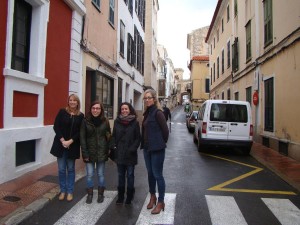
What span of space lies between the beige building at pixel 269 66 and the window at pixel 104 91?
20.6 feet

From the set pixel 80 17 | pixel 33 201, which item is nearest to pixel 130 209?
pixel 33 201

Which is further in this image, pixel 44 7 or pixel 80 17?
pixel 80 17

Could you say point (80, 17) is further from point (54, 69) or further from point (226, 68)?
point (226, 68)

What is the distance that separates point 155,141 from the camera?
4.82m

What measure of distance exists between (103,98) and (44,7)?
21.5 feet

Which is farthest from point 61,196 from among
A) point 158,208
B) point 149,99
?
point 149,99

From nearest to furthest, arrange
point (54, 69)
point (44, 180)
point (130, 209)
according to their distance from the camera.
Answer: point (130, 209) → point (44, 180) → point (54, 69)

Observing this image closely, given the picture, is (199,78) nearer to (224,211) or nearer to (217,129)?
(217,129)

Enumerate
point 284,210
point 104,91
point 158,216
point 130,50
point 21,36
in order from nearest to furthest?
1. point 158,216
2. point 284,210
3. point 21,36
4. point 104,91
5. point 130,50

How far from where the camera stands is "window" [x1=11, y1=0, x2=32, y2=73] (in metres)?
7.19

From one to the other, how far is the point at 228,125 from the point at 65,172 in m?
7.03

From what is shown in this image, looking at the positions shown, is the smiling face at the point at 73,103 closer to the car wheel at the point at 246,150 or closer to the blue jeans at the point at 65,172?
the blue jeans at the point at 65,172

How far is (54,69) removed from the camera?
866cm

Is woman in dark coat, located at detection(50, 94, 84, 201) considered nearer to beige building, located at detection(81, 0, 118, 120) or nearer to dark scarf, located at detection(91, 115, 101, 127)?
dark scarf, located at detection(91, 115, 101, 127)
